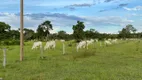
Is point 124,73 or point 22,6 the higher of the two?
point 22,6

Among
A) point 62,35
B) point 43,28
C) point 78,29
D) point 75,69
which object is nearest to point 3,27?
point 43,28

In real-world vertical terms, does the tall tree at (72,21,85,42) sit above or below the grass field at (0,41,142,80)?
above

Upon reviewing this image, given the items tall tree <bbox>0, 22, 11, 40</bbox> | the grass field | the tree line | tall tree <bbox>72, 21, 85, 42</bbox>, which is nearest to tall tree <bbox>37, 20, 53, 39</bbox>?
the tree line

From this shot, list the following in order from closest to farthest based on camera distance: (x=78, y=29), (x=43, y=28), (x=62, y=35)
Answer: (x=78, y=29) → (x=43, y=28) → (x=62, y=35)

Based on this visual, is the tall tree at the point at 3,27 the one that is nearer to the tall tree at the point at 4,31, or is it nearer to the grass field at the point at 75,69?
the tall tree at the point at 4,31

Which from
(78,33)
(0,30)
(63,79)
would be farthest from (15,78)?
(0,30)

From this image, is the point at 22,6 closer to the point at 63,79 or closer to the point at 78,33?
the point at 63,79

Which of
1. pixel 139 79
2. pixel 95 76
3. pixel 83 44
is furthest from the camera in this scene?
pixel 83 44

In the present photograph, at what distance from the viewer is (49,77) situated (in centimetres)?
1305

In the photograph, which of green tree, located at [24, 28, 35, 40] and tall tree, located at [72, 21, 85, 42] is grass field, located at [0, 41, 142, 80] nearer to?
tall tree, located at [72, 21, 85, 42]

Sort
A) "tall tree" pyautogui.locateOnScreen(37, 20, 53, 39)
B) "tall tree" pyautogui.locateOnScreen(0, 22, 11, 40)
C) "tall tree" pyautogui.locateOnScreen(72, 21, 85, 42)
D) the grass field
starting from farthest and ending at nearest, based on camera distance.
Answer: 1. "tall tree" pyautogui.locateOnScreen(37, 20, 53, 39)
2. "tall tree" pyautogui.locateOnScreen(0, 22, 11, 40)
3. "tall tree" pyautogui.locateOnScreen(72, 21, 85, 42)
4. the grass field

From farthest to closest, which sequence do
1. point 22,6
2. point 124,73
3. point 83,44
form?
point 83,44 → point 22,6 → point 124,73

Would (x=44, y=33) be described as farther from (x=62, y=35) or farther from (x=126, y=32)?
(x=126, y=32)

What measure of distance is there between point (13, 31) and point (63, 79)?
9610cm
